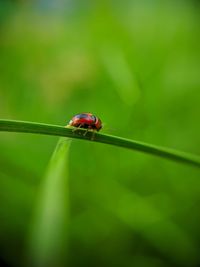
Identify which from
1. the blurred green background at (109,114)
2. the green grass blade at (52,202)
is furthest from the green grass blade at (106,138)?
the blurred green background at (109,114)

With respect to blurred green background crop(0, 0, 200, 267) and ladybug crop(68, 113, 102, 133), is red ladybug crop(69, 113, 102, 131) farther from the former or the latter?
blurred green background crop(0, 0, 200, 267)

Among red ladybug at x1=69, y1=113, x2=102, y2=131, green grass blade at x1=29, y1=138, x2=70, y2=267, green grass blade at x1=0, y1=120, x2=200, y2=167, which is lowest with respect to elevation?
Answer: green grass blade at x1=29, y1=138, x2=70, y2=267

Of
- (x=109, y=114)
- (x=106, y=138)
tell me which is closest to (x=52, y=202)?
(x=106, y=138)

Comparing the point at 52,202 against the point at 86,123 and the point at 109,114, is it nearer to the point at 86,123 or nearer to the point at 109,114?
the point at 86,123

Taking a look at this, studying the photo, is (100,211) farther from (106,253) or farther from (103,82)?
(103,82)

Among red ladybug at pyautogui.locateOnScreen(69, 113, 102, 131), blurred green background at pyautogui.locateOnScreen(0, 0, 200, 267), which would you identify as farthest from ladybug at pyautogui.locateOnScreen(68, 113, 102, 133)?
blurred green background at pyautogui.locateOnScreen(0, 0, 200, 267)

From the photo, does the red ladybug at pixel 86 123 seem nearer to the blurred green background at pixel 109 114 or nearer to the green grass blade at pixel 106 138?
the green grass blade at pixel 106 138
